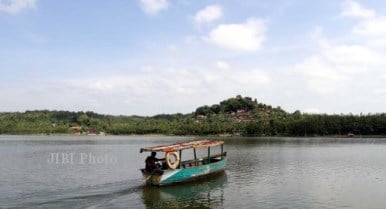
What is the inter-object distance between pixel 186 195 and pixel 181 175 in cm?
497

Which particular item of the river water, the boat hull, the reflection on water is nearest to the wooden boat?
the boat hull

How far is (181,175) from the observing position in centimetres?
4088

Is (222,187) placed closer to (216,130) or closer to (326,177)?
(326,177)

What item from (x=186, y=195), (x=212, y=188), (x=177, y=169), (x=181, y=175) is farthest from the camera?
(x=181, y=175)

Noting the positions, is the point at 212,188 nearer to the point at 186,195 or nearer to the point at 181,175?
the point at 181,175

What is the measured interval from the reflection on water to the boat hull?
0.50 meters

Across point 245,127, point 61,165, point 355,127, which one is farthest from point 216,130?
point 61,165

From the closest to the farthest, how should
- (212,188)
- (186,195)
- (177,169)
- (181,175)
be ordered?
1. (186,195)
2. (212,188)
3. (177,169)
4. (181,175)

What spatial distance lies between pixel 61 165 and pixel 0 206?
30.0 m

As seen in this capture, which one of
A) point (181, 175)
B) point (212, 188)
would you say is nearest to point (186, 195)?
point (212, 188)

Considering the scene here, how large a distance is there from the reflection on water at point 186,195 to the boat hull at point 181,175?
1.64 feet

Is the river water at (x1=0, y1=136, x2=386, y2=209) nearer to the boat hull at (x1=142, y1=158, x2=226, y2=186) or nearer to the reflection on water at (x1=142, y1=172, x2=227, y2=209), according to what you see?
the reflection on water at (x1=142, y1=172, x2=227, y2=209)

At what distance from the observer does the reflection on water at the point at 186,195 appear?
3252 centimetres

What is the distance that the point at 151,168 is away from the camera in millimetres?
39375
